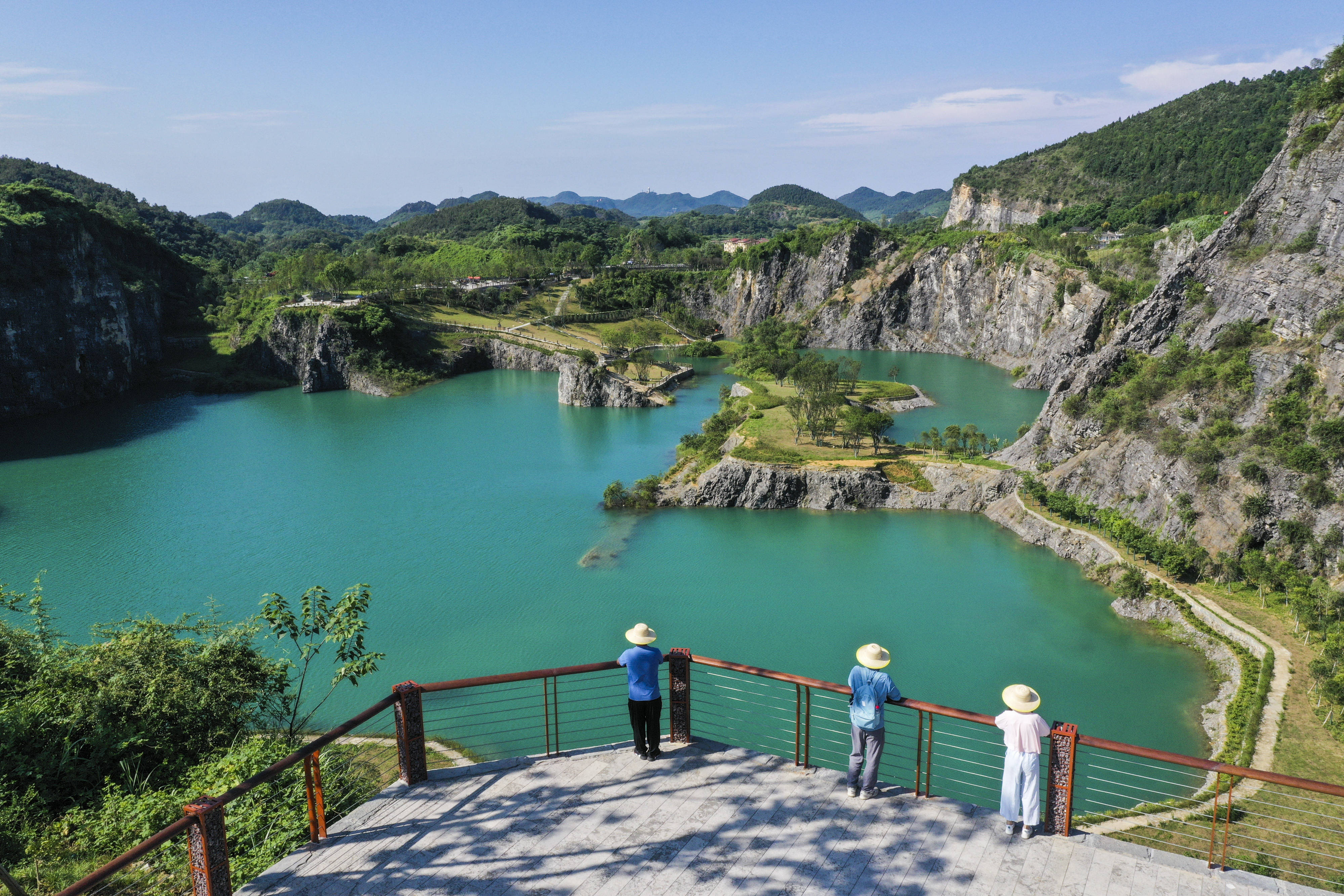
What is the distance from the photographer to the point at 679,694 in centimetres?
954

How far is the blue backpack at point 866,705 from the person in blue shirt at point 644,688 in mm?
2105

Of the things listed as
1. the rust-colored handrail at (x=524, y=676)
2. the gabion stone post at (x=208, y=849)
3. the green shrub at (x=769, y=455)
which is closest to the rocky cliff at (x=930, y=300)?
the green shrub at (x=769, y=455)

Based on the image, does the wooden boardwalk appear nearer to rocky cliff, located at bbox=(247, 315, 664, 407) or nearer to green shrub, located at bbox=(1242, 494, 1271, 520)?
green shrub, located at bbox=(1242, 494, 1271, 520)

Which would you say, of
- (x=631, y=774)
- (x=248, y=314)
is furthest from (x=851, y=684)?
(x=248, y=314)

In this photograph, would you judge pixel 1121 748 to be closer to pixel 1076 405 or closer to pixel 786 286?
pixel 1076 405

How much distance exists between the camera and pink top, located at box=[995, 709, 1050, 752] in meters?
7.78

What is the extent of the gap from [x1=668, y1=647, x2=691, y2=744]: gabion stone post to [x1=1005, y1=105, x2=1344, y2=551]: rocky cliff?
26.6 metres

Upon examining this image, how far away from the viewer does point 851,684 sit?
8.67 m

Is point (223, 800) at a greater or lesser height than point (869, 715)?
greater

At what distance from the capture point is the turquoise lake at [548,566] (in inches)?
969

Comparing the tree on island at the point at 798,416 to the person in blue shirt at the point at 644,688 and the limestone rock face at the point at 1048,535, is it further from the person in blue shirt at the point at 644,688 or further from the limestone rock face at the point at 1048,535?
the person in blue shirt at the point at 644,688

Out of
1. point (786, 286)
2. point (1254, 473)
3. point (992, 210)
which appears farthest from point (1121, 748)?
point (992, 210)

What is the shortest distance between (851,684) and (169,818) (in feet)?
27.5

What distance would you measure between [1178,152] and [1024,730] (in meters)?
131
